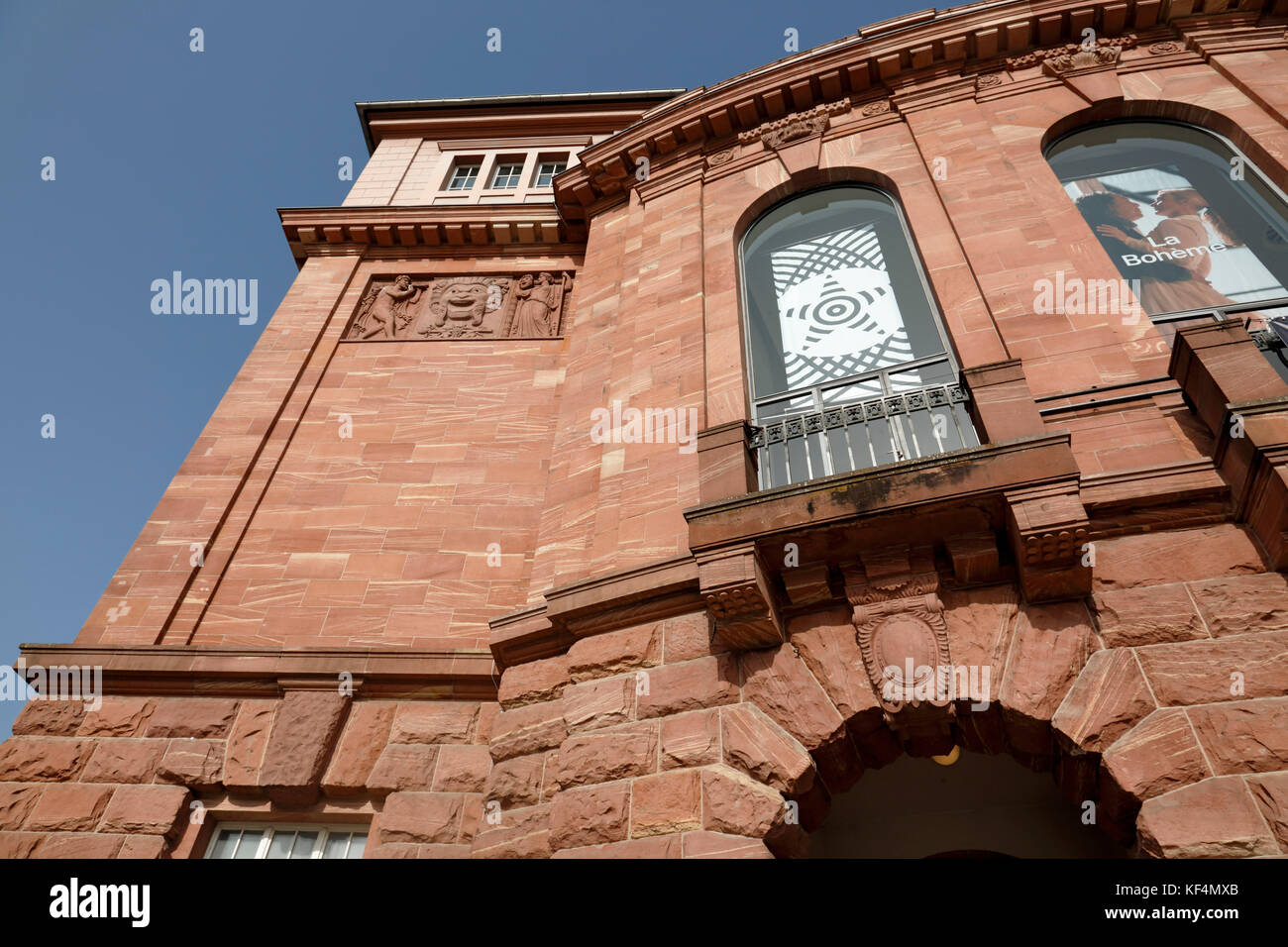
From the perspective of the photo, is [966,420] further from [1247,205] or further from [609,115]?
[609,115]

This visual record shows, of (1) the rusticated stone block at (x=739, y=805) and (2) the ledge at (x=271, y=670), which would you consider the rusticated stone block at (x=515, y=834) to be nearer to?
(1) the rusticated stone block at (x=739, y=805)

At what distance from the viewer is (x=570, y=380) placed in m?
9.53

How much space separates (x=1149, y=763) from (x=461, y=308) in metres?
10.5

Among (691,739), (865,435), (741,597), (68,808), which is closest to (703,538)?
(741,597)

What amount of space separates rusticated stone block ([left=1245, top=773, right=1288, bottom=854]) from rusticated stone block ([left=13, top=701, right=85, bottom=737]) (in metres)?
9.03

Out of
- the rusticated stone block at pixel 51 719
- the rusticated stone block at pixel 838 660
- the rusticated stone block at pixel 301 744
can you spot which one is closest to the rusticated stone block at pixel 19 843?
the rusticated stone block at pixel 51 719

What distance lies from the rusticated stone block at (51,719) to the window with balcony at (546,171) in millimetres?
12130

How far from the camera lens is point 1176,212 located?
9.02 metres

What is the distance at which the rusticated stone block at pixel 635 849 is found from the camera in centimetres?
506

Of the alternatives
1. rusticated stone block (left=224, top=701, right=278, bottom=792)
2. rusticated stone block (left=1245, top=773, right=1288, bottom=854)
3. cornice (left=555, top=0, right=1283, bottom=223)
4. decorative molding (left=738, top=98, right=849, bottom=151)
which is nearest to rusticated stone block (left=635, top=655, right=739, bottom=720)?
rusticated stone block (left=1245, top=773, right=1288, bottom=854)
